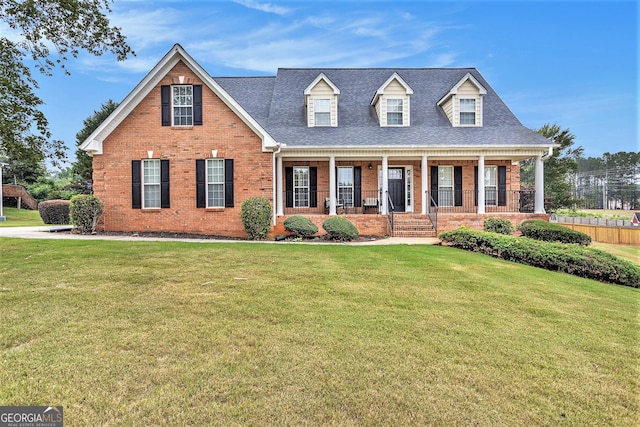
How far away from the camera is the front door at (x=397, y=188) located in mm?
17016

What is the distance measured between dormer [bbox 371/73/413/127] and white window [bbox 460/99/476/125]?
2.77 meters

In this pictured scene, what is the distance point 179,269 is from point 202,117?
8551 mm

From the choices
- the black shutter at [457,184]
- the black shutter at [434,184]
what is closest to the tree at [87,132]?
the black shutter at [434,184]

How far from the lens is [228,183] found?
13.5m

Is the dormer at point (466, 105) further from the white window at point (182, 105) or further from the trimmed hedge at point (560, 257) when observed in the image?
the white window at point (182, 105)

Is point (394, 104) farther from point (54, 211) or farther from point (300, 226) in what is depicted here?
point (54, 211)

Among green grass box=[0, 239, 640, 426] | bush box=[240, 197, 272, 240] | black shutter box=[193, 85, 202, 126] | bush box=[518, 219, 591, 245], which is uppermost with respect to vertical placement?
black shutter box=[193, 85, 202, 126]

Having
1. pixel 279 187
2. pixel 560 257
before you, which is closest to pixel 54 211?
pixel 279 187

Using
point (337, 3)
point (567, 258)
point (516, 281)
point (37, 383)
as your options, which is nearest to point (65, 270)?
point (37, 383)

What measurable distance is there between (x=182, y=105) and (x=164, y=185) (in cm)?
337

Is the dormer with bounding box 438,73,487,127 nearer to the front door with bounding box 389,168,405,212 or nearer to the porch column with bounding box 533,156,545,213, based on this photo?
the porch column with bounding box 533,156,545,213

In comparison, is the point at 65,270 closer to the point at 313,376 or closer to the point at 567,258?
the point at 313,376

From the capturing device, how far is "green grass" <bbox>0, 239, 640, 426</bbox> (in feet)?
8.32

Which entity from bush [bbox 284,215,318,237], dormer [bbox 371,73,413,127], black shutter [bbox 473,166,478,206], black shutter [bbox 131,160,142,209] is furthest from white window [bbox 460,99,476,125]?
black shutter [bbox 131,160,142,209]
